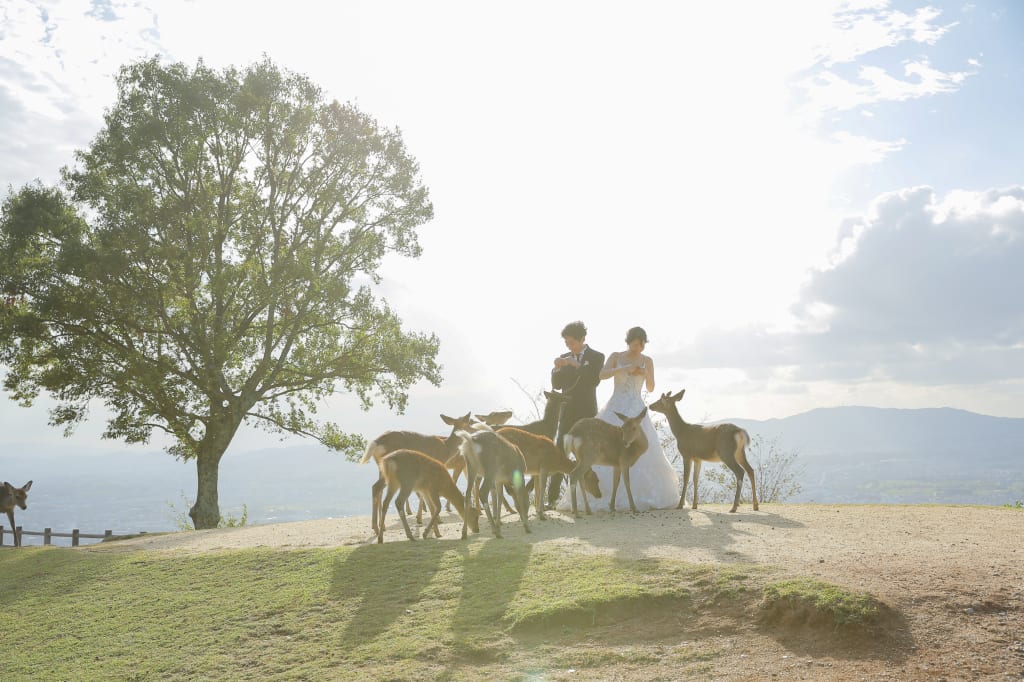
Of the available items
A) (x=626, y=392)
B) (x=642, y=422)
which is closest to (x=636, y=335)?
(x=626, y=392)

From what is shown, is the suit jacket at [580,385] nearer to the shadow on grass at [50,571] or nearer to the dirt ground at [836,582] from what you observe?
the dirt ground at [836,582]

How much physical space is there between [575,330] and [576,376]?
890 mm

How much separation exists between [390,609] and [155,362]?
59.1 feet

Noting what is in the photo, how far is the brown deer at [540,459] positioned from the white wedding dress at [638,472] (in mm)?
630

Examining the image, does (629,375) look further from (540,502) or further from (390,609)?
(390,609)

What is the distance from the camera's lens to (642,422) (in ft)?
47.9

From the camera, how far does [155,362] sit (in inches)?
961

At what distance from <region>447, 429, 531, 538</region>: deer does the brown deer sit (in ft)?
3.07

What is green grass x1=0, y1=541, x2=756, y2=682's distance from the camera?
27.3 ft

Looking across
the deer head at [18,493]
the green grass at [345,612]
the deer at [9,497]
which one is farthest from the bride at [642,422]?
the deer head at [18,493]

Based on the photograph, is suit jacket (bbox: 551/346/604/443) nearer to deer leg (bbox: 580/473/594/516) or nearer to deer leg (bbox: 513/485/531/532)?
deer leg (bbox: 580/473/594/516)

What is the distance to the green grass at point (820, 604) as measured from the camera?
7.64 meters

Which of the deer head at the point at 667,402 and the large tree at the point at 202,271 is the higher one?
the large tree at the point at 202,271

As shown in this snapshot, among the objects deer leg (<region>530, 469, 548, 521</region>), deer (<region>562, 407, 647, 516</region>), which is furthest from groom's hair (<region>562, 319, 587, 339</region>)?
deer leg (<region>530, 469, 548, 521</region>)
